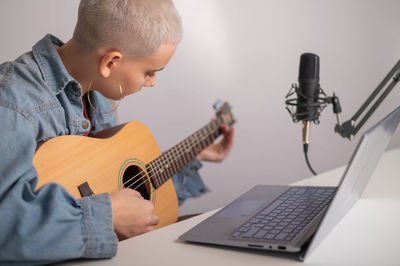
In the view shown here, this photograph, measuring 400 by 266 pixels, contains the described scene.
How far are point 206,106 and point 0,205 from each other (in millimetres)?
1469

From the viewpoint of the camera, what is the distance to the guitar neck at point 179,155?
4.11 feet

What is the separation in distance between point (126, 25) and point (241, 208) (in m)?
0.54

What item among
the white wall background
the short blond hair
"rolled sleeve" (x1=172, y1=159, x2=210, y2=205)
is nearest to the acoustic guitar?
"rolled sleeve" (x1=172, y1=159, x2=210, y2=205)

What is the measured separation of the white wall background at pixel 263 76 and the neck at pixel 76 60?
0.68 m

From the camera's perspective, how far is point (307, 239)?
665mm

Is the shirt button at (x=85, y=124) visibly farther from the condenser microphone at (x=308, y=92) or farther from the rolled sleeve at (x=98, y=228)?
the condenser microphone at (x=308, y=92)

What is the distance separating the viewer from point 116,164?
1.09 m

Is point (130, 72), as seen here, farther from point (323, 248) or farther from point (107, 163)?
point (323, 248)

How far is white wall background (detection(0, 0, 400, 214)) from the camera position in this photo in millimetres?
2004

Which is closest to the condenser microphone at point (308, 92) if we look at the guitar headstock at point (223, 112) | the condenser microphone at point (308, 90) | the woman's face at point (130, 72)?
the condenser microphone at point (308, 90)

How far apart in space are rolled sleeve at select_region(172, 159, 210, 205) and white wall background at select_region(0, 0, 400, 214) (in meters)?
0.40

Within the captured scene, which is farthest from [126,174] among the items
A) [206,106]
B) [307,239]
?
[206,106]

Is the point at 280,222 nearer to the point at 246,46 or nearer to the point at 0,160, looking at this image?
the point at 0,160

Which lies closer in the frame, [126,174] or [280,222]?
[280,222]
